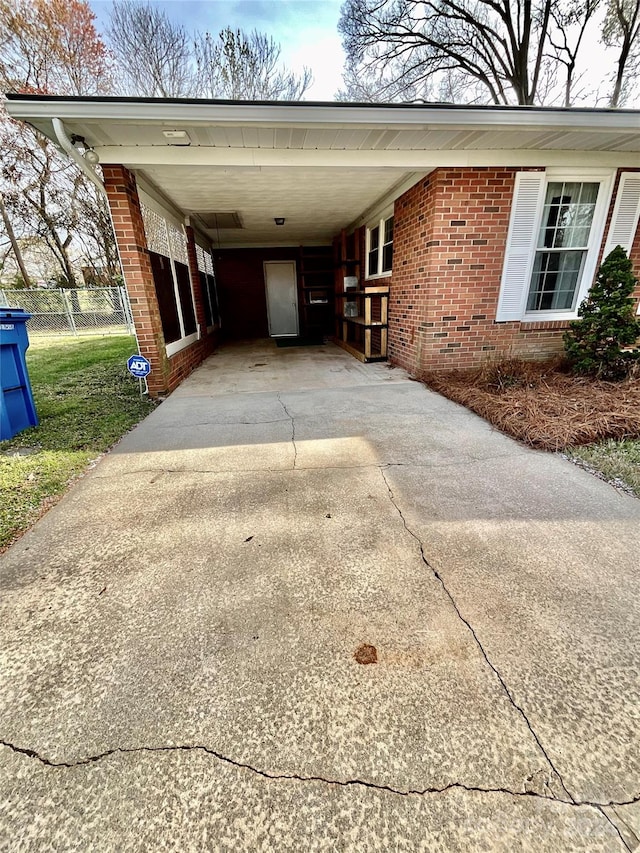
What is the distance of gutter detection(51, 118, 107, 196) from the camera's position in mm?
3316

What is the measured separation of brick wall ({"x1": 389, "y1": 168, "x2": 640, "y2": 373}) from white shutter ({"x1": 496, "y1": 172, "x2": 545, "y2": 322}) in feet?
0.28

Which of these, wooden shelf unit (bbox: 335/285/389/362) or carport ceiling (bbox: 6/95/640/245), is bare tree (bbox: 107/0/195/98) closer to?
wooden shelf unit (bbox: 335/285/389/362)

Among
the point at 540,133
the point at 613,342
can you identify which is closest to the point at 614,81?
the point at 540,133

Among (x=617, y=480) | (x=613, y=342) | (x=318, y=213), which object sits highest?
(x=318, y=213)

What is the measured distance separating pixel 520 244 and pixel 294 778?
567 cm

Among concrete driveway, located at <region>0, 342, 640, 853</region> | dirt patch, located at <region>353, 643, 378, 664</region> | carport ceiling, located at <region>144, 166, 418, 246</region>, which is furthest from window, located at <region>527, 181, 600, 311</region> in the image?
dirt patch, located at <region>353, 643, 378, 664</region>

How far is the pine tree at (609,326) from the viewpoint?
13.0 ft

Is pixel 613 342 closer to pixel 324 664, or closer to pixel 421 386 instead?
pixel 421 386

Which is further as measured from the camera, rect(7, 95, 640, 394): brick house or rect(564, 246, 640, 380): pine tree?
rect(564, 246, 640, 380): pine tree

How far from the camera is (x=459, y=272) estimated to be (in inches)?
188

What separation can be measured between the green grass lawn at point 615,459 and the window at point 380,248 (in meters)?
4.52

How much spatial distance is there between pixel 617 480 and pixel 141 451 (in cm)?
361

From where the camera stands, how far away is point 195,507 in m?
2.30

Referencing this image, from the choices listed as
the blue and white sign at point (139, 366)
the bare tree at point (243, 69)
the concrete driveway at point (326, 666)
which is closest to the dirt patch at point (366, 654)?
the concrete driveway at point (326, 666)
